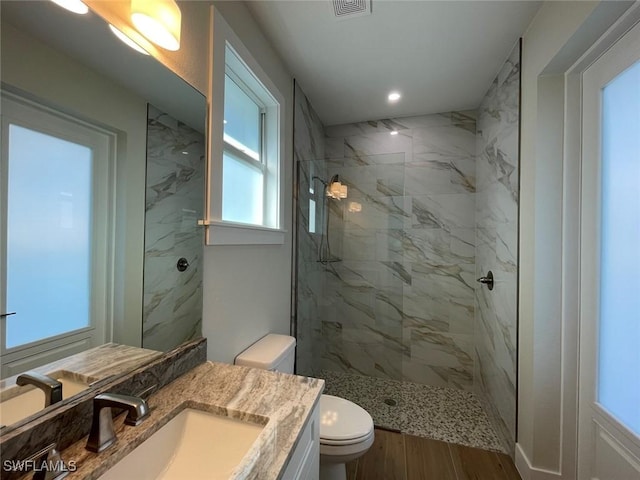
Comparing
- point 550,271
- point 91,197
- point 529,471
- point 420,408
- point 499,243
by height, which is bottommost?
point 420,408

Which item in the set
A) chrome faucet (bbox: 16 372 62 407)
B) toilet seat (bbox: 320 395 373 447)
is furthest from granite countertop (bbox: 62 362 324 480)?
toilet seat (bbox: 320 395 373 447)

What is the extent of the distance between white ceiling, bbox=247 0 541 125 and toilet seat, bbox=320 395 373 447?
2172 millimetres

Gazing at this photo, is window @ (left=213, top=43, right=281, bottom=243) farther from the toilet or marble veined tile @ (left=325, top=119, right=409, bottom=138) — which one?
marble veined tile @ (left=325, top=119, right=409, bottom=138)

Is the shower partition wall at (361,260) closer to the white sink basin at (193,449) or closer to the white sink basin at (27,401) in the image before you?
the white sink basin at (193,449)

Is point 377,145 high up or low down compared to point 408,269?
up

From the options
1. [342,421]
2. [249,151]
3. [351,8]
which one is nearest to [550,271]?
[342,421]

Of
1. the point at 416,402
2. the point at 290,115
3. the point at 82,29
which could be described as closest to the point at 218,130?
the point at 82,29

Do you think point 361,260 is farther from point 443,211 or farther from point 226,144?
point 226,144

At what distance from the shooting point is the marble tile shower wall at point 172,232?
922mm

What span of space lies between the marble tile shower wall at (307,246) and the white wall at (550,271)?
1.50 metres

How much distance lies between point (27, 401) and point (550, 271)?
81.9 inches

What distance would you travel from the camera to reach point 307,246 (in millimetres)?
2350

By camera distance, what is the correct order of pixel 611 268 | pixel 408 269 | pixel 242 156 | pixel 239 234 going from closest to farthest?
pixel 611 268, pixel 239 234, pixel 242 156, pixel 408 269

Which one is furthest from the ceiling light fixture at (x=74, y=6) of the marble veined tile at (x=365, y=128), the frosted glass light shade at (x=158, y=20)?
the marble veined tile at (x=365, y=128)
